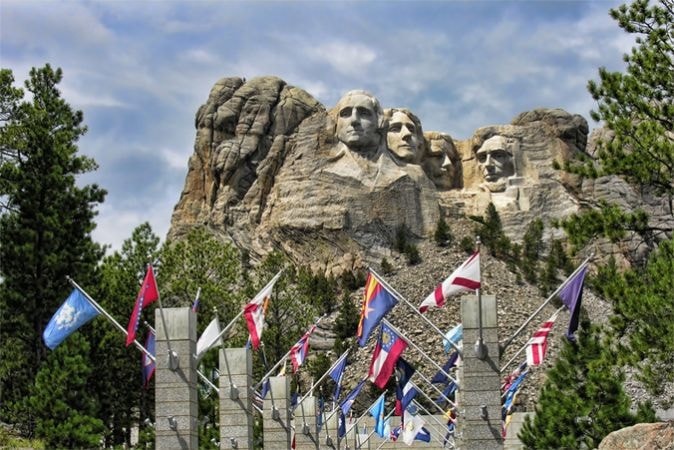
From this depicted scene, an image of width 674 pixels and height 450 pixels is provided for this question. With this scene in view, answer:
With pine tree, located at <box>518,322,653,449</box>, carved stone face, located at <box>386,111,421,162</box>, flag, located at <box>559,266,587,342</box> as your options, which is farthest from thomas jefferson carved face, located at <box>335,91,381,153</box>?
flag, located at <box>559,266,587,342</box>

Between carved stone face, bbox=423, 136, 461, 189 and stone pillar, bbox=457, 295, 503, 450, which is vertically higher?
carved stone face, bbox=423, 136, 461, 189

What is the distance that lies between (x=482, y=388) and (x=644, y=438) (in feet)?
10.3

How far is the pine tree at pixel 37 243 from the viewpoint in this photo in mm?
42656

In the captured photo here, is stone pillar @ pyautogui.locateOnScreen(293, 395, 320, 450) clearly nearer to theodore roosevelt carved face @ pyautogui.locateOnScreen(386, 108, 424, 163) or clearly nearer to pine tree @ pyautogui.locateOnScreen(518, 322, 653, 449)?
pine tree @ pyautogui.locateOnScreen(518, 322, 653, 449)

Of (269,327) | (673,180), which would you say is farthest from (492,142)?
(673,180)

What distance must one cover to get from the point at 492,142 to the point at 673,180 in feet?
196

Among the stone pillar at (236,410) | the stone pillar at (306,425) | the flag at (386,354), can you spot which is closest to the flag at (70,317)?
the stone pillar at (236,410)

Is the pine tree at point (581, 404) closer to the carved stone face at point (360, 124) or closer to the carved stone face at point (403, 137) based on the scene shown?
the carved stone face at point (360, 124)

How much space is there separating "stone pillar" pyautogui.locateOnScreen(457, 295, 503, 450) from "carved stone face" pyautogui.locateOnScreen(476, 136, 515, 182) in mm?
64352

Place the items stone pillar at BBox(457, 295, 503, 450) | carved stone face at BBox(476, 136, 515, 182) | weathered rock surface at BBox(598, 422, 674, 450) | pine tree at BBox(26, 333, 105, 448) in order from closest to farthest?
1. weathered rock surface at BBox(598, 422, 674, 450)
2. stone pillar at BBox(457, 295, 503, 450)
3. pine tree at BBox(26, 333, 105, 448)
4. carved stone face at BBox(476, 136, 515, 182)

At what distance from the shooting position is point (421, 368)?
228 feet

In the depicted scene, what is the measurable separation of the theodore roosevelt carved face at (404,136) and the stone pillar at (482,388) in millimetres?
61239

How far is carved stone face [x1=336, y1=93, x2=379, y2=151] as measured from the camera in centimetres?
8350

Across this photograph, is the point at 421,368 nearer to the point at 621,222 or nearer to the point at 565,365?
the point at 565,365
